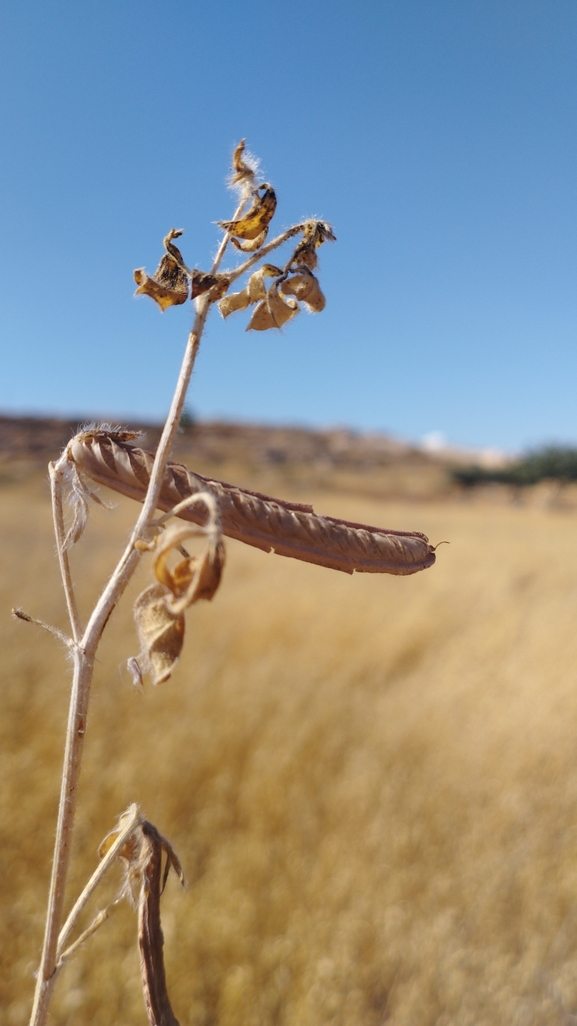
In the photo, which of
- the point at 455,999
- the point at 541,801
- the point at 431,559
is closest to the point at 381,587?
the point at 541,801

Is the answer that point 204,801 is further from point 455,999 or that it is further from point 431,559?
point 431,559


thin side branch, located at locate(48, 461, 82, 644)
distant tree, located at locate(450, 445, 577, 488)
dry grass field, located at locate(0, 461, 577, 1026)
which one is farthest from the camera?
distant tree, located at locate(450, 445, 577, 488)

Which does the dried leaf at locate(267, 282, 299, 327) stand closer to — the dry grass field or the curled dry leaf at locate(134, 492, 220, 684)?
the curled dry leaf at locate(134, 492, 220, 684)

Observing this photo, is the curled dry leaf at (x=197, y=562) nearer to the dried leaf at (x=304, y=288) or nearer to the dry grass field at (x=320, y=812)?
the dried leaf at (x=304, y=288)

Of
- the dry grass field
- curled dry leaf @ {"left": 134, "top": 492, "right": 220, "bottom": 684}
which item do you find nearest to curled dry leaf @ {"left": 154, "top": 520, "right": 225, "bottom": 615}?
curled dry leaf @ {"left": 134, "top": 492, "right": 220, "bottom": 684}

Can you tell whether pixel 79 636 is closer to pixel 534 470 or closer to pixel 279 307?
pixel 279 307

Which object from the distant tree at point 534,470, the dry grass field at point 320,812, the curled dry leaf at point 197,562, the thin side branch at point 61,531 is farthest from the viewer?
the distant tree at point 534,470

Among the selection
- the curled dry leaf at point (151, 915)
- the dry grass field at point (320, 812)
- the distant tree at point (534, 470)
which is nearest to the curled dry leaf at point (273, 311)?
the curled dry leaf at point (151, 915)
